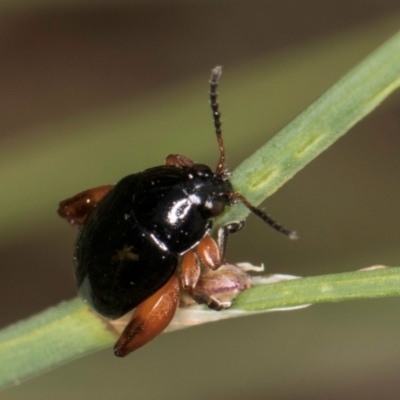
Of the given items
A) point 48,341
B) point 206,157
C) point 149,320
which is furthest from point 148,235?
point 206,157

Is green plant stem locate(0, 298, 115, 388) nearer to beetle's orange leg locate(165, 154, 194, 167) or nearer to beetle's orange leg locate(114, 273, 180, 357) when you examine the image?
beetle's orange leg locate(114, 273, 180, 357)

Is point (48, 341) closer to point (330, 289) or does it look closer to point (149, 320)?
point (149, 320)

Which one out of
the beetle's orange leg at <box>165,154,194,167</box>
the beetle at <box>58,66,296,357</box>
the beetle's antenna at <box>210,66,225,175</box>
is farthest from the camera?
the beetle's orange leg at <box>165,154,194,167</box>

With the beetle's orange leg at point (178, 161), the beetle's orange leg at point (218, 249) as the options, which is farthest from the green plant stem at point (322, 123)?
the beetle's orange leg at point (178, 161)

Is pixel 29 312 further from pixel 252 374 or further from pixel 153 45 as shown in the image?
pixel 153 45

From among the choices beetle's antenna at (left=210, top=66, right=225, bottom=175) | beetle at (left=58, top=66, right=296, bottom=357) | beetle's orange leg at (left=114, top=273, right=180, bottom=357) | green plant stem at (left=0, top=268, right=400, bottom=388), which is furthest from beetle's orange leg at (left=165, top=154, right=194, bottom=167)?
green plant stem at (left=0, top=268, right=400, bottom=388)

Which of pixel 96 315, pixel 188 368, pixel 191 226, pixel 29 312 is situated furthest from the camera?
pixel 29 312

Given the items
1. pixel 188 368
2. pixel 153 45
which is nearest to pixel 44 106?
pixel 153 45
